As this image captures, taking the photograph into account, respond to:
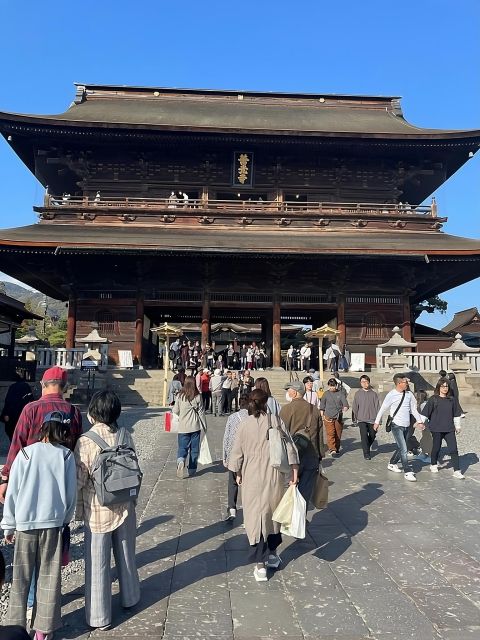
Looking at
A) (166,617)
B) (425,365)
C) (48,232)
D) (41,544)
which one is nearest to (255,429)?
(166,617)

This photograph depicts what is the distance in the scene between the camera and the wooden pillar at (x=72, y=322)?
19031mm

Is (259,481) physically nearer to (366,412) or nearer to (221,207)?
(366,412)

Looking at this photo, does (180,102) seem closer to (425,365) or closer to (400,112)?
(400,112)

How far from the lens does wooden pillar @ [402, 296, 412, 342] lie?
19.6 meters

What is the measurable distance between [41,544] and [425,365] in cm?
1584

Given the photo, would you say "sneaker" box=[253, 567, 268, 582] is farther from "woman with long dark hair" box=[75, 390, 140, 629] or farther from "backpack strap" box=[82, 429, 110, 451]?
"backpack strap" box=[82, 429, 110, 451]

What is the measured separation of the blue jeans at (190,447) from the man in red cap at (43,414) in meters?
3.42

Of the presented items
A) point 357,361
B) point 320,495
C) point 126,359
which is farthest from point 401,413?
point 126,359

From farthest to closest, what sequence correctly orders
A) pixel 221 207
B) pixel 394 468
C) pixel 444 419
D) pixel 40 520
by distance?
1. pixel 221 207
2. pixel 394 468
3. pixel 444 419
4. pixel 40 520

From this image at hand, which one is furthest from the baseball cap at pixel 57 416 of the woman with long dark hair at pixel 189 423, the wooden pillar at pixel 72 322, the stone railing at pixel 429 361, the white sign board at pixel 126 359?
the wooden pillar at pixel 72 322

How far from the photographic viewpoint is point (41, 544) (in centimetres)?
302

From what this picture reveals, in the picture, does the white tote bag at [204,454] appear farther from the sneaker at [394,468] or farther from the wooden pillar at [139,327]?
the wooden pillar at [139,327]

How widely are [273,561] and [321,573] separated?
1.40ft

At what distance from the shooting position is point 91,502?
10.6ft
